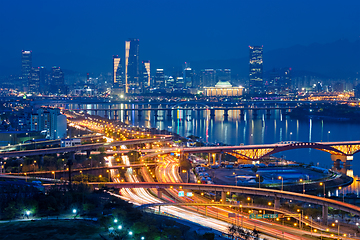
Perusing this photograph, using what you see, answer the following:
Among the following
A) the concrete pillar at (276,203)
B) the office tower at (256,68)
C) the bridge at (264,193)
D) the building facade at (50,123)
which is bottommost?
the concrete pillar at (276,203)

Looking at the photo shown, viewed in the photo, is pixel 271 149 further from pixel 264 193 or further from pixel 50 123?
pixel 50 123

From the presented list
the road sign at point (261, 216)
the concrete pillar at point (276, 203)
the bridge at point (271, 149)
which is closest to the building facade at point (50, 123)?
the bridge at point (271, 149)

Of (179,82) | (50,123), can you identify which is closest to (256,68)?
(179,82)

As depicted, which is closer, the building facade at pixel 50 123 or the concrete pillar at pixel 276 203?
the concrete pillar at pixel 276 203

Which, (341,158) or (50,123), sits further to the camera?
(50,123)

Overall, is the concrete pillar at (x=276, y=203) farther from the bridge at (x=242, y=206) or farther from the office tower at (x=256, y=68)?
the office tower at (x=256, y=68)

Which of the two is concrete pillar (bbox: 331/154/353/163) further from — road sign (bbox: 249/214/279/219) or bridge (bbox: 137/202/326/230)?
road sign (bbox: 249/214/279/219)

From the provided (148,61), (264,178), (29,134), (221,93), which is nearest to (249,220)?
(264,178)

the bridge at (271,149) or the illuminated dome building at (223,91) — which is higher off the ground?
the illuminated dome building at (223,91)

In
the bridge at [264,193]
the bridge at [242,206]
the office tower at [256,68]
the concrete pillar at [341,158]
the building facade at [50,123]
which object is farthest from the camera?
the office tower at [256,68]
